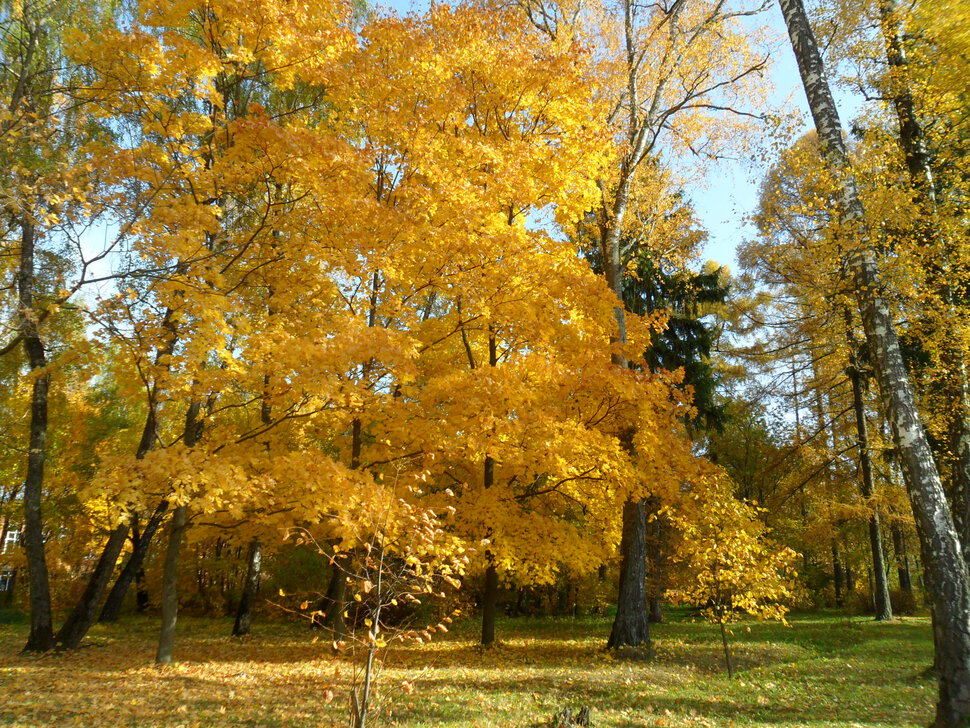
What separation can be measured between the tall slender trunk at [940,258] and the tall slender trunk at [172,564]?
10.9 meters

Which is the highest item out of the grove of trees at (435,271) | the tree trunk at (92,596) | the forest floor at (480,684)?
the grove of trees at (435,271)

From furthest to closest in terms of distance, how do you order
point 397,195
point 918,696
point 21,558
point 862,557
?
point 862,557
point 21,558
point 397,195
point 918,696

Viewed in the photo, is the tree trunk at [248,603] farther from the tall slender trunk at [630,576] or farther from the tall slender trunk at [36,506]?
the tall slender trunk at [630,576]

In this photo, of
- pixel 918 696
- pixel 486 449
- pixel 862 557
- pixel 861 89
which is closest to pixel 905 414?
pixel 918 696

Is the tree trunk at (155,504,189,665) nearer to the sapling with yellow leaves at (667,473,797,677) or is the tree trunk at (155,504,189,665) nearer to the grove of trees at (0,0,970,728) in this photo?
the grove of trees at (0,0,970,728)

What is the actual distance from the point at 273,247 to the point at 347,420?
2638 millimetres

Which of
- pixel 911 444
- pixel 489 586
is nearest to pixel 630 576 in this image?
pixel 489 586

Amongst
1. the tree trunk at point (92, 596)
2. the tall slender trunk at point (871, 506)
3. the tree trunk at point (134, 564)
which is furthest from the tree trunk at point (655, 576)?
the tree trunk at point (92, 596)

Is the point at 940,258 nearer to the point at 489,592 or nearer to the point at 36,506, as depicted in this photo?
the point at 489,592

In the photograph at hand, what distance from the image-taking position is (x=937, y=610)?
5406 millimetres

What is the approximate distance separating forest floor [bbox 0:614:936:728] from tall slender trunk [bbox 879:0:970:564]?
9.18ft

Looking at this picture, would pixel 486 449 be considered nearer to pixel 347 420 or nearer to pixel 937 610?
pixel 347 420

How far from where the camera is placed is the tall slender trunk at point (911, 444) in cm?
521

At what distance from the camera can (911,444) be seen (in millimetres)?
5641
